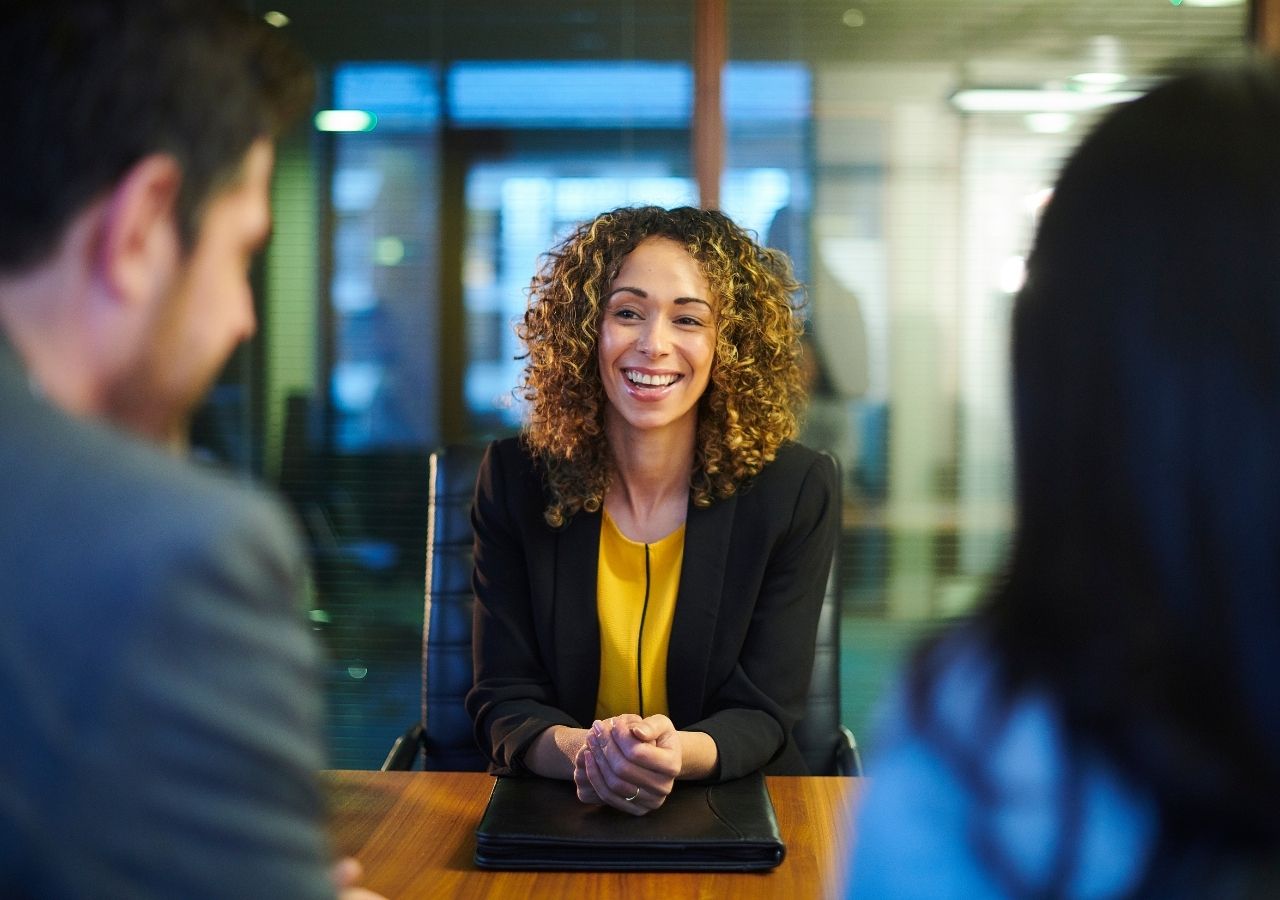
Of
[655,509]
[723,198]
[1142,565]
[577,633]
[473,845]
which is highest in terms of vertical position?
[723,198]

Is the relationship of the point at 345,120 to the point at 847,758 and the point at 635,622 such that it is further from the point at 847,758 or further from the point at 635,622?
the point at 847,758

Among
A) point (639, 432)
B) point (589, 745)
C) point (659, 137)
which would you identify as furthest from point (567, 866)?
point (659, 137)

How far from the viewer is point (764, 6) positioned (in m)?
3.55

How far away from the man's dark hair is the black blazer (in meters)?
1.25

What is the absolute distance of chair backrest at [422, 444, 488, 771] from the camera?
2174mm

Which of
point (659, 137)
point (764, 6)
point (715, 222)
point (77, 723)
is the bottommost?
point (77, 723)

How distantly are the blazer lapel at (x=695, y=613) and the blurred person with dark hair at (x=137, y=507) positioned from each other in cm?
123

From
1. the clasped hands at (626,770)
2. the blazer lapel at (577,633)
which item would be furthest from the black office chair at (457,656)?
the clasped hands at (626,770)

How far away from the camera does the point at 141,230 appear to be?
28.7 inches

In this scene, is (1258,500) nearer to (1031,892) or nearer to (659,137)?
(1031,892)

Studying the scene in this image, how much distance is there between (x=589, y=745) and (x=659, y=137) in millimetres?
2454

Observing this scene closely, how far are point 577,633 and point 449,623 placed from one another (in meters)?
0.35

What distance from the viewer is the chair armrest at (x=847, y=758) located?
2020mm

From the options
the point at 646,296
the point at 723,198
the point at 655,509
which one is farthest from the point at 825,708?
the point at 723,198
